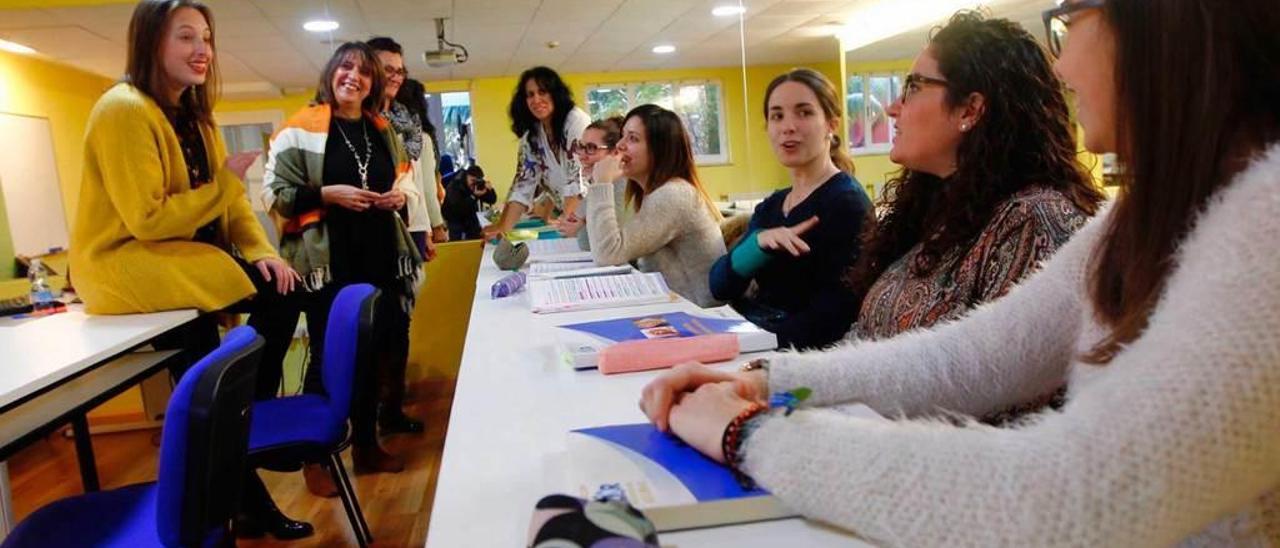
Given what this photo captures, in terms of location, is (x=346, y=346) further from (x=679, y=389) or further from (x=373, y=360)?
(x=679, y=389)

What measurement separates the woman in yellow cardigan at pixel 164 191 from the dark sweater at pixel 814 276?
139 cm

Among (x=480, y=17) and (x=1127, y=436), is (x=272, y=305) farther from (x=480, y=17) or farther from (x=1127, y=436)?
(x=480, y=17)

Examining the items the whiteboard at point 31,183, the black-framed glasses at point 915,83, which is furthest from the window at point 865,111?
the whiteboard at point 31,183

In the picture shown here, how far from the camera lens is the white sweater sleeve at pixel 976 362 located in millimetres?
882

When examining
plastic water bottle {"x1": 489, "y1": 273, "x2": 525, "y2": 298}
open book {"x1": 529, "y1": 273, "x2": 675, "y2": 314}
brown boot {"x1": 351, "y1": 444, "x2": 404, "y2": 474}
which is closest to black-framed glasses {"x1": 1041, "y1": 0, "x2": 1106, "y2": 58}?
open book {"x1": 529, "y1": 273, "x2": 675, "y2": 314}

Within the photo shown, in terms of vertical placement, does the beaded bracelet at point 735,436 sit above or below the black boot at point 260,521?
above

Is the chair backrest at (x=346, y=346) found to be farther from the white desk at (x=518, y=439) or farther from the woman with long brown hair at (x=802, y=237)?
the woman with long brown hair at (x=802, y=237)

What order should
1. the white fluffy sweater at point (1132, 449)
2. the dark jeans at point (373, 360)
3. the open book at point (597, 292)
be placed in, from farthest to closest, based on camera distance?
1. the dark jeans at point (373, 360)
2. the open book at point (597, 292)
3. the white fluffy sweater at point (1132, 449)

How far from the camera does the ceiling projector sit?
4652 mm

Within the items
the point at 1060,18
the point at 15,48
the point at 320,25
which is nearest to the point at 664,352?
the point at 1060,18

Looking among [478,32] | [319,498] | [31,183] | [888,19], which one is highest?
[478,32]

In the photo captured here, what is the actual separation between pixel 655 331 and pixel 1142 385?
0.91 metres

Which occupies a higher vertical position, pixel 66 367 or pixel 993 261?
pixel 993 261

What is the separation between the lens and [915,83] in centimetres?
141
